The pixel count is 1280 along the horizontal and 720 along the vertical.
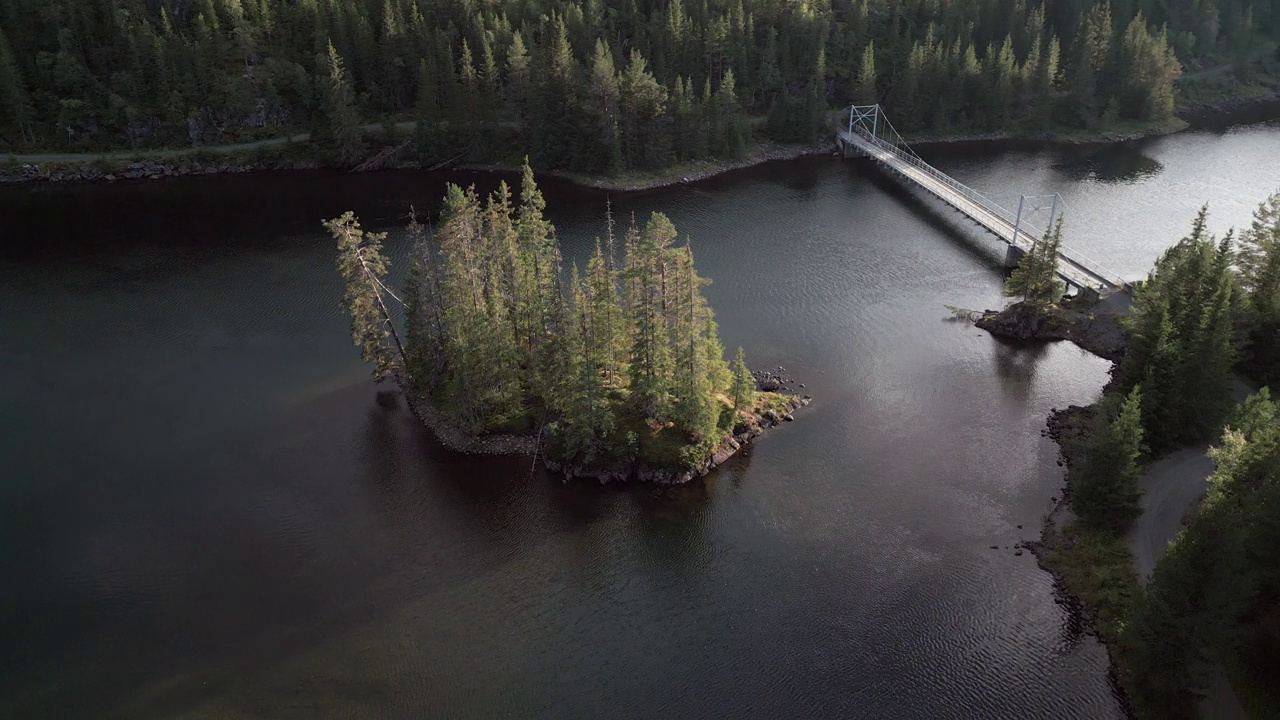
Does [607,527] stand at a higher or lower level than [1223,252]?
lower

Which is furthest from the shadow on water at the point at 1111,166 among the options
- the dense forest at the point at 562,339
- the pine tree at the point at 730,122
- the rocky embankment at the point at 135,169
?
the rocky embankment at the point at 135,169

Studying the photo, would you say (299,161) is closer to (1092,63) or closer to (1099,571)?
(1099,571)

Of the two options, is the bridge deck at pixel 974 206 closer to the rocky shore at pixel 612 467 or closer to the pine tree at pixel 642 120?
the pine tree at pixel 642 120

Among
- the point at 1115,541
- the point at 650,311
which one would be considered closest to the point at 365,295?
the point at 650,311

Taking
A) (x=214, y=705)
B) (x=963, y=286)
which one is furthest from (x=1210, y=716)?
(x=963, y=286)

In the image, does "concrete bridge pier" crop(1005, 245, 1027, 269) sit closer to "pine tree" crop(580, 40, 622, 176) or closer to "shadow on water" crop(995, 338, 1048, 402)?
"shadow on water" crop(995, 338, 1048, 402)

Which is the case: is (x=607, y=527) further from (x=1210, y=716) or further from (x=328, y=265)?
(x=328, y=265)

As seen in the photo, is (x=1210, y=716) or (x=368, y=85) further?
(x=368, y=85)
